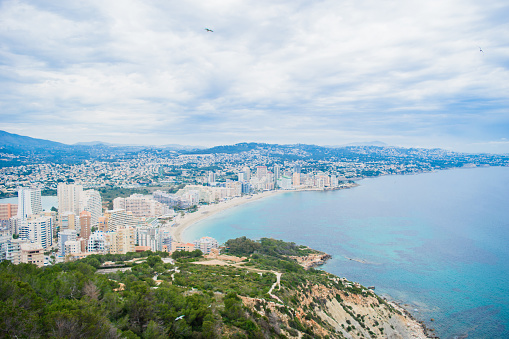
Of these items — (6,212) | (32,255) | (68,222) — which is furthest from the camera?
(6,212)

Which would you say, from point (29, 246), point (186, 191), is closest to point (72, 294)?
point (29, 246)

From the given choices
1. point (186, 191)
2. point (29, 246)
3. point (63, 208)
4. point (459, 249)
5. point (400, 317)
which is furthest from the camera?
point (186, 191)

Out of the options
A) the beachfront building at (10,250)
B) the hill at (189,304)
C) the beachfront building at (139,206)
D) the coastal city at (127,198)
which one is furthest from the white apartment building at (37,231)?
the hill at (189,304)

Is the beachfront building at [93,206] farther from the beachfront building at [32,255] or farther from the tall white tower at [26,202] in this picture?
the beachfront building at [32,255]

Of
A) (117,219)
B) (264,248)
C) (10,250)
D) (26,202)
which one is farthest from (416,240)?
(26,202)

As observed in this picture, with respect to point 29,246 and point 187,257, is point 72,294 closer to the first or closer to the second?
point 187,257

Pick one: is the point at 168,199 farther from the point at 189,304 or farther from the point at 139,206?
the point at 189,304
